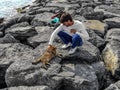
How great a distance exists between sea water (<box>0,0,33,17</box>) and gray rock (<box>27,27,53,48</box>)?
8.76m

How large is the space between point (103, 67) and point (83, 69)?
72cm

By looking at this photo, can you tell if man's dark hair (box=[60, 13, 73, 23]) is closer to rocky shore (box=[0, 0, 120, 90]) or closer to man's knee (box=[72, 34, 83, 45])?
man's knee (box=[72, 34, 83, 45])

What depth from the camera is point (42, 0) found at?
19.7m

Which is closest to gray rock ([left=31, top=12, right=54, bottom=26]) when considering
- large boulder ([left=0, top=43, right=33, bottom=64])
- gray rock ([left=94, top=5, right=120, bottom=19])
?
gray rock ([left=94, top=5, right=120, bottom=19])

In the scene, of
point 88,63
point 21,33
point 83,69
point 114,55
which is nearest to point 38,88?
point 83,69

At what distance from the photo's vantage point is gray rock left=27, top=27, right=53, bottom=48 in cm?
891

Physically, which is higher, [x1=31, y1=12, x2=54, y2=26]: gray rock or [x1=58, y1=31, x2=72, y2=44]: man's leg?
[x1=58, y1=31, x2=72, y2=44]: man's leg

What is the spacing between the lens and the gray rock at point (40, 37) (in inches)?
351

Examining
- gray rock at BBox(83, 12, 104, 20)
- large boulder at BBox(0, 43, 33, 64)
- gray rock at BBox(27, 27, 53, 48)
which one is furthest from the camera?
gray rock at BBox(83, 12, 104, 20)

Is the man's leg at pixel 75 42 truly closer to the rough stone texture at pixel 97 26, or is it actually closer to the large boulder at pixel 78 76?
the large boulder at pixel 78 76

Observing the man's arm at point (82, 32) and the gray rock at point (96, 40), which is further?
the gray rock at point (96, 40)

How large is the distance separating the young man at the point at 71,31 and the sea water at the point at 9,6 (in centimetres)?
1119

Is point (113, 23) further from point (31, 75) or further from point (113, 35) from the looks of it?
point (31, 75)

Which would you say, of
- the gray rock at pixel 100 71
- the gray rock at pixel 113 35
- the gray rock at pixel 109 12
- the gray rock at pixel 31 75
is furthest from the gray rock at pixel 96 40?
the gray rock at pixel 109 12
